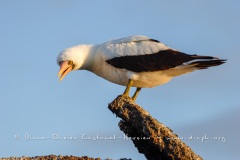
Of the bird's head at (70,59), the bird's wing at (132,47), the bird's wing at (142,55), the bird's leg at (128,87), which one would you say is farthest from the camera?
the bird's head at (70,59)

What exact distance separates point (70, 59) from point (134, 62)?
6.81ft

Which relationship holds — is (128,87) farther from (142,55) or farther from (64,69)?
(64,69)

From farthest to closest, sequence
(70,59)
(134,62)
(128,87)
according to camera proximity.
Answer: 1. (70,59)
2. (134,62)
3. (128,87)

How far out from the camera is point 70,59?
17.0 m

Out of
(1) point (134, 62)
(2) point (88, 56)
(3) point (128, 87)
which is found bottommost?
(3) point (128, 87)

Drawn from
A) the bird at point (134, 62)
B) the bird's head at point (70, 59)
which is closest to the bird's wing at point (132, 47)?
the bird at point (134, 62)

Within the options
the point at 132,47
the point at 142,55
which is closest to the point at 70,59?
the point at 132,47

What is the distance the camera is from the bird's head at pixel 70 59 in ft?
55.7

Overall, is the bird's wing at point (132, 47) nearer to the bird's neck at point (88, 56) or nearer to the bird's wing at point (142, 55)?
the bird's wing at point (142, 55)

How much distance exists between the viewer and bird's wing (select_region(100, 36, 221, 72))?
52.6 ft

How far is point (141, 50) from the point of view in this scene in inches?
647

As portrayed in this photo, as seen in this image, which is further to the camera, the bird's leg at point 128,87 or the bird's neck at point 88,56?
the bird's neck at point 88,56

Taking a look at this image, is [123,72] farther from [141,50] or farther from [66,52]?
[66,52]

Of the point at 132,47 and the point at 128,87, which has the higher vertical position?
the point at 132,47
